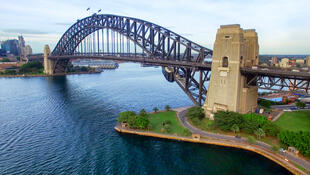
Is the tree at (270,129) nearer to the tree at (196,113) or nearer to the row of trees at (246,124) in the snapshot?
the row of trees at (246,124)

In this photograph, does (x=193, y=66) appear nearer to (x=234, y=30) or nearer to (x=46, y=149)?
(x=234, y=30)

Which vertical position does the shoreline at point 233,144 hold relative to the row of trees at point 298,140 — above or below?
below

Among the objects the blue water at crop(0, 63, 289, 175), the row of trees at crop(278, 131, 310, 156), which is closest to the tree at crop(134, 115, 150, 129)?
the blue water at crop(0, 63, 289, 175)

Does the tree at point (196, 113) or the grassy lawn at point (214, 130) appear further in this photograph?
the tree at point (196, 113)

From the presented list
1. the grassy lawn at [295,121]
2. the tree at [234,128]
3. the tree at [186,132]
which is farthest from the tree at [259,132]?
the tree at [186,132]

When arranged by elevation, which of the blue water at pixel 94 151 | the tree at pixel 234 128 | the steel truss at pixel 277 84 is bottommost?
the blue water at pixel 94 151
